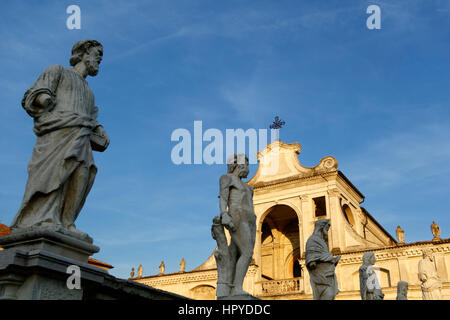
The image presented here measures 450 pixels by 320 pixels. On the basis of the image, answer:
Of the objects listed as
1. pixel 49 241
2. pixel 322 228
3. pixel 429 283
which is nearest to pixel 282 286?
pixel 429 283

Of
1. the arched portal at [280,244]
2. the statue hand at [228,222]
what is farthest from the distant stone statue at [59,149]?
the arched portal at [280,244]

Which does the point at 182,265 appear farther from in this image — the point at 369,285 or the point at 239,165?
the point at 239,165

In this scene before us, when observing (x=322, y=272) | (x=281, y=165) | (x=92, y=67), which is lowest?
(x=322, y=272)

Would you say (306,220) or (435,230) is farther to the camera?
(306,220)

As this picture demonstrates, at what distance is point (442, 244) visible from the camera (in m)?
22.7

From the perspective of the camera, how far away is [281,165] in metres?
30.0

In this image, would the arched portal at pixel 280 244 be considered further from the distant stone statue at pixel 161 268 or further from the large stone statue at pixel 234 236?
the large stone statue at pixel 234 236

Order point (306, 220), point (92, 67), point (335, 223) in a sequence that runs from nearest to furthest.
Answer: point (92, 67), point (335, 223), point (306, 220)

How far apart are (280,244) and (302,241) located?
5.23 m

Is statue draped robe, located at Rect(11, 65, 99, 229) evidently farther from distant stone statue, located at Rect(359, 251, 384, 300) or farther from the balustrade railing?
the balustrade railing

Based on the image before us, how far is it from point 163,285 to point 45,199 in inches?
1139

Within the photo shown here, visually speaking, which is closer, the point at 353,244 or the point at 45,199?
the point at 45,199
